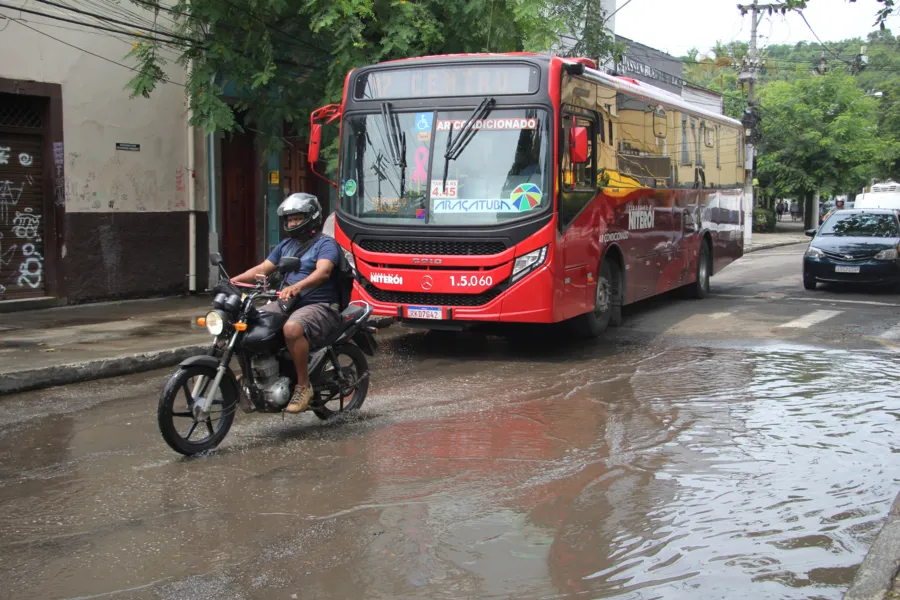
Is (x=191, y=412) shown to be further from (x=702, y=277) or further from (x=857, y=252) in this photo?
(x=857, y=252)

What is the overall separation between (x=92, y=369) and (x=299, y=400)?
11.3ft

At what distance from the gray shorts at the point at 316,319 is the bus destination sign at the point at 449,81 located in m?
4.03

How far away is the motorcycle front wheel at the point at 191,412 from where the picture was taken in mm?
6012

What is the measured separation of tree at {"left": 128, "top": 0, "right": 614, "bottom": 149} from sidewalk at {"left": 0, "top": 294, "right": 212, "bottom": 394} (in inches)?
116

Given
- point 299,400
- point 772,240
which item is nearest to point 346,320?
point 299,400

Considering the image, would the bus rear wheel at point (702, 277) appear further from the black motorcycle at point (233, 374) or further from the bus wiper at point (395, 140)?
the black motorcycle at point (233, 374)

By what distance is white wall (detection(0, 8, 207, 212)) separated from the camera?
43.8ft

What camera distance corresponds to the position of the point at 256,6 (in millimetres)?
13789

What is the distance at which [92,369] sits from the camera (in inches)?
365

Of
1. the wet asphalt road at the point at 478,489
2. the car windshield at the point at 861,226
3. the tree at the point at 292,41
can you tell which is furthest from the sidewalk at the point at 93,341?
the car windshield at the point at 861,226

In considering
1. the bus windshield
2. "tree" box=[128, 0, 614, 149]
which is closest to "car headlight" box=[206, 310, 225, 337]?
the bus windshield

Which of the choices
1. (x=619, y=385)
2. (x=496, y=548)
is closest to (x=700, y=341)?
(x=619, y=385)

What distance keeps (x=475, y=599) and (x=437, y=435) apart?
2.93 metres

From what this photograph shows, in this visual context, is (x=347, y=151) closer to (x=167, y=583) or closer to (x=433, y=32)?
(x=433, y=32)
